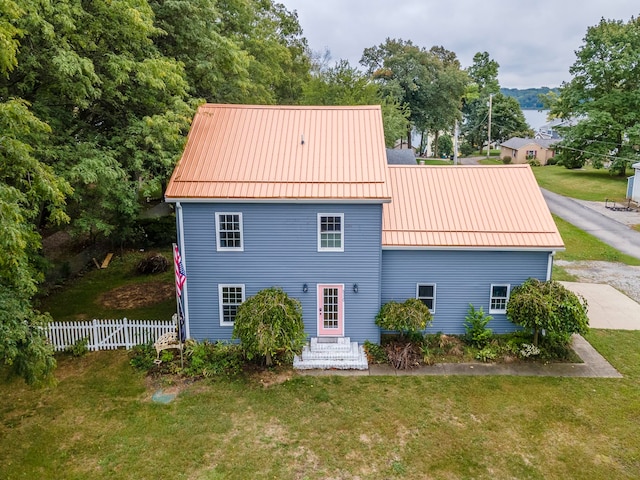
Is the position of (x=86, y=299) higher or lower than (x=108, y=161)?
lower

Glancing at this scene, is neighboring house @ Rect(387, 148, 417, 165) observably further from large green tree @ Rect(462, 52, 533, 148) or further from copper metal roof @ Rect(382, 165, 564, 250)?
large green tree @ Rect(462, 52, 533, 148)

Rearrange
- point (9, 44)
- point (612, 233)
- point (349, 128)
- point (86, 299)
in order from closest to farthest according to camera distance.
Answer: point (9, 44), point (349, 128), point (86, 299), point (612, 233)

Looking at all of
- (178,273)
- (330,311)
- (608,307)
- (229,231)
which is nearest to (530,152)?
(608,307)

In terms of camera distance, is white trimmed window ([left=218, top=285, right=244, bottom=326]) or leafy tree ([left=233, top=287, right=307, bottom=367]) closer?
leafy tree ([left=233, top=287, right=307, bottom=367])

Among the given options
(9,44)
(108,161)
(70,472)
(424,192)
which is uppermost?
(9,44)

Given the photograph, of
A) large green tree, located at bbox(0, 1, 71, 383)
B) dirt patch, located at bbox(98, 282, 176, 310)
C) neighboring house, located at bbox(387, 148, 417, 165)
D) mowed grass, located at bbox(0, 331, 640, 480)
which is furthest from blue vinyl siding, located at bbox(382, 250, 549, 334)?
neighboring house, located at bbox(387, 148, 417, 165)

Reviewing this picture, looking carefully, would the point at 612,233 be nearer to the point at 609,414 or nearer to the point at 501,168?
the point at 501,168

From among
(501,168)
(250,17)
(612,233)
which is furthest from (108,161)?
(612,233)
